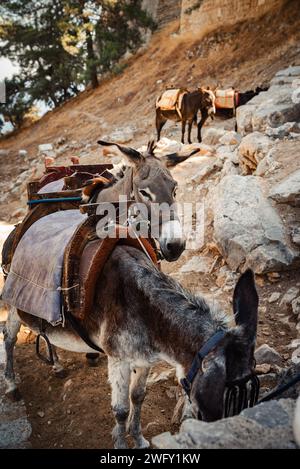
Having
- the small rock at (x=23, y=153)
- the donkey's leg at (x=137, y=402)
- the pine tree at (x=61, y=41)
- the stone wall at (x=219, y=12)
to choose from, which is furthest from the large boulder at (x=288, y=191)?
the pine tree at (x=61, y=41)

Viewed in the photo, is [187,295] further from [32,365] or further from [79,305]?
[32,365]

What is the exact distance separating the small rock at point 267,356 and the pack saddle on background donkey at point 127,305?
1.16 metres

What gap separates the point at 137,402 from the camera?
295 centimetres

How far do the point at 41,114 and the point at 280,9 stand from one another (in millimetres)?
17064

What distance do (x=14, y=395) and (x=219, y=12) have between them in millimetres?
23393

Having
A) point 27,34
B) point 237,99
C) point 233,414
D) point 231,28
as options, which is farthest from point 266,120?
point 27,34

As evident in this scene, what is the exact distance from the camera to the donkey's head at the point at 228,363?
5.77 ft

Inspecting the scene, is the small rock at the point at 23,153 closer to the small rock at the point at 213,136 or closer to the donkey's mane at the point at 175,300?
the small rock at the point at 213,136

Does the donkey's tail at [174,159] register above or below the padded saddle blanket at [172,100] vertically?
below

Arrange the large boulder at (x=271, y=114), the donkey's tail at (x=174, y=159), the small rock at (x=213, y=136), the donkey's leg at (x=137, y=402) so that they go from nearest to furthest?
the donkey's leg at (x=137, y=402) → the donkey's tail at (x=174, y=159) → the large boulder at (x=271, y=114) → the small rock at (x=213, y=136)

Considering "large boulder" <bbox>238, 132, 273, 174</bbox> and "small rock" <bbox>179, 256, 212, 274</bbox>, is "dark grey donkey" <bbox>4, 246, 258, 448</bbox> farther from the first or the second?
"large boulder" <bbox>238, 132, 273, 174</bbox>

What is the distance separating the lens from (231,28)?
66.7ft

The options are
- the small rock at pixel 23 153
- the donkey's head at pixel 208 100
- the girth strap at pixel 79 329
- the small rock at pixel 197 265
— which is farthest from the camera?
the small rock at pixel 23 153

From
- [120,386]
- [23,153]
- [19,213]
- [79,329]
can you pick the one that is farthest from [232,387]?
[23,153]
